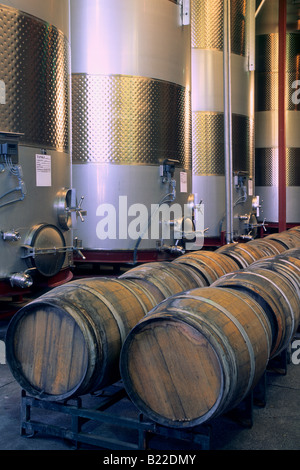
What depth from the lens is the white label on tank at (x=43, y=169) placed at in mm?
5461

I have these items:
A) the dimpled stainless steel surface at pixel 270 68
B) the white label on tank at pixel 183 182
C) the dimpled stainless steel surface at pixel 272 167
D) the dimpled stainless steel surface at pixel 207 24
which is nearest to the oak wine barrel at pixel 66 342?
the white label on tank at pixel 183 182

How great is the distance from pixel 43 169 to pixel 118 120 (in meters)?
1.79

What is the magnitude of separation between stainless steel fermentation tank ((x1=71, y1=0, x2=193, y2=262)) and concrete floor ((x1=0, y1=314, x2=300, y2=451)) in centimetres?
312

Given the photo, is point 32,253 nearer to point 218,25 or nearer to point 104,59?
point 104,59

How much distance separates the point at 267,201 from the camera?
1373cm

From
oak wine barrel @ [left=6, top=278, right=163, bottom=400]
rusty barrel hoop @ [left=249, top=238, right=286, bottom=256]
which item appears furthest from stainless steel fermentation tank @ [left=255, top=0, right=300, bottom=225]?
oak wine barrel @ [left=6, top=278, right=163, bottom=400]

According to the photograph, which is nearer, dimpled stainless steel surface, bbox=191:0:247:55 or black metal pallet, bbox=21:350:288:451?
black metal pallet, bbox=21:350:288:451

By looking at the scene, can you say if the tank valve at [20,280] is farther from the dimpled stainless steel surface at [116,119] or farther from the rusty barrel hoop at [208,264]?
the dimpled stainless steel surface at [116,119]

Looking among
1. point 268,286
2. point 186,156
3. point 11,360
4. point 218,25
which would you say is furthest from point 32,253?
point 218,25

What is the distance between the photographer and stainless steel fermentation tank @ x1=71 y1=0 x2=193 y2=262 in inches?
275

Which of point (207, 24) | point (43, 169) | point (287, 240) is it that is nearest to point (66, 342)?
point (43, 169)

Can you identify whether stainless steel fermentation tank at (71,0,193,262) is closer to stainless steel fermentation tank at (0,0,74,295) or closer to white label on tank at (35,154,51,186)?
stainless steel fermentation tank at (0,0,74,295)

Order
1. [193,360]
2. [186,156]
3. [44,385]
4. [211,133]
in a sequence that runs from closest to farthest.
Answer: [193,360] < [44,385] < [186,156] < [211,133]
